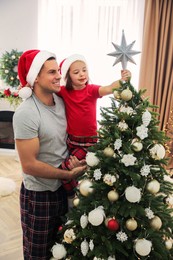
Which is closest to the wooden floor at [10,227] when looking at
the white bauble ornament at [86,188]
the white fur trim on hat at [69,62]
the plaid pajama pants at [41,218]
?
the plaid pajama pants at [41,218]

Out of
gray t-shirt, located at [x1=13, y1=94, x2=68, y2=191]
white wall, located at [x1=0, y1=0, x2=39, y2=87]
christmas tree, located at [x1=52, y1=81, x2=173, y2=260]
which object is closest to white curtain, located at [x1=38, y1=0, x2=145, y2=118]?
white wall, located at [x1=0, y1=0, x2=39, y2=87]

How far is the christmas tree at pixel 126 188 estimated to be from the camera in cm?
132

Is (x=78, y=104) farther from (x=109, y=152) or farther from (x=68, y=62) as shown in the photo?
(x=109, y=152)

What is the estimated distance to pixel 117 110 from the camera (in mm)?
1375

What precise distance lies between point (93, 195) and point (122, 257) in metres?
0.35

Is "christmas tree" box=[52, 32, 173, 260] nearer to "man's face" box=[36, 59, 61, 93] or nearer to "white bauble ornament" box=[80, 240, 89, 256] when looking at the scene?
"white bauble ornament" box=[80, 240, 89, 256]

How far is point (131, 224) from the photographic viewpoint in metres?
1.32

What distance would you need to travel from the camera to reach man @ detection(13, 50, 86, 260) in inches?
58.1

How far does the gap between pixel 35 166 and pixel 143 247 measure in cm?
68

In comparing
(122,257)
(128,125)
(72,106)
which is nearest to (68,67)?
(72,106)

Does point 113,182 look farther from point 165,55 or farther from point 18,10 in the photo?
point 18,10

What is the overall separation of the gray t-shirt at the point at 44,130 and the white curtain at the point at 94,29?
263 cm

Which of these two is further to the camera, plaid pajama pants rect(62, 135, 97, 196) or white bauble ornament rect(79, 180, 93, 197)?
plaid pajama pants rect(62, 135, 97, 196)

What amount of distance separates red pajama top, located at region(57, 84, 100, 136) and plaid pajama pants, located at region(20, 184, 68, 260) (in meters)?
0.39
